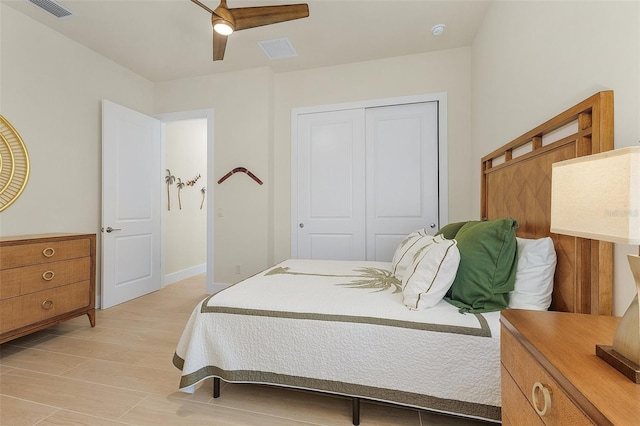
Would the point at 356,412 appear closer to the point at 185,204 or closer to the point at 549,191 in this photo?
the point at 549,191

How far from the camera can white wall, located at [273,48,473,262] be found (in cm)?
329

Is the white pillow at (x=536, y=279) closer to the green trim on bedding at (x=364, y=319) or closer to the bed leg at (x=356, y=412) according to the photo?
the green trim on bedding at (x=364, y=319)

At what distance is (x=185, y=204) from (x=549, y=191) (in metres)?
4.90

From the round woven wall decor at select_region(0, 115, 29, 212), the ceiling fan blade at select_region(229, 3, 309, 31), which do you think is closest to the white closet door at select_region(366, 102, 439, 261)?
the ceiling fan blade at select_region(229, 3, 309, 31)

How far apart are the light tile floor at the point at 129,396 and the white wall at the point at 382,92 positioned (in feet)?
6.41

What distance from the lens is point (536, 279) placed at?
1464 mm

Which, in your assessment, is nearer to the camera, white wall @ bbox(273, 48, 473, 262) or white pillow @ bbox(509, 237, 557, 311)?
white pillow @ bbox(509, 237, 557, 311)

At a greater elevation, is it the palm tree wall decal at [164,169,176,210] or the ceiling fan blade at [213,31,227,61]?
the ceiling fan blade at [213,31,227,61]

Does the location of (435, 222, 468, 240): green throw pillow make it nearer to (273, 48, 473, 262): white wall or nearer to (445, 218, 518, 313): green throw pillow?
(445, 218, 518, 313): green throw pillow

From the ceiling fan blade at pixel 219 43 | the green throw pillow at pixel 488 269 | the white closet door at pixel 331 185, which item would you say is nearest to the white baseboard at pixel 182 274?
the white closet door at pixel 331 185

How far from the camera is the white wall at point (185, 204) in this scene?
15.1 feet

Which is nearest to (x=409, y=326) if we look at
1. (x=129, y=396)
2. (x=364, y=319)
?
(x=364, y=319)

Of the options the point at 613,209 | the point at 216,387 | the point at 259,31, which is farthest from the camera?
the point at 259,31

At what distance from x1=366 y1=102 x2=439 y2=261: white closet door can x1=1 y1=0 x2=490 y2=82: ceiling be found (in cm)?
69
